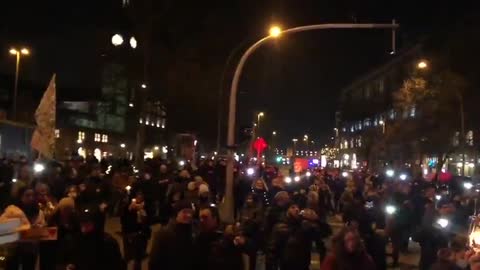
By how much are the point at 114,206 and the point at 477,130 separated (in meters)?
30.9

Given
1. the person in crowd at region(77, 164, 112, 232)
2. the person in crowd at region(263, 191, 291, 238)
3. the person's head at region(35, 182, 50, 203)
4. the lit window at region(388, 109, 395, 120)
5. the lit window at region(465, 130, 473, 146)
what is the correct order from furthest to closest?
the lit window at region(388, 109, 395, 120), the lit window at region(465, 130, 473, 146), the person in crowd at region(77, 164, 112, 232), the person in crowd at region(263, 191, 291, 238), the person's head at region(35, 182, 50, 203)

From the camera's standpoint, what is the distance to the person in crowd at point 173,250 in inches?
332

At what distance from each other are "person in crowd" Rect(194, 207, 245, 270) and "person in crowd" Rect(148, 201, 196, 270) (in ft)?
0.50

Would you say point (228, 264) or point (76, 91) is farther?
point (76, 91)

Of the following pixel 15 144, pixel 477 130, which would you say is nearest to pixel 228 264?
pixel 477 130

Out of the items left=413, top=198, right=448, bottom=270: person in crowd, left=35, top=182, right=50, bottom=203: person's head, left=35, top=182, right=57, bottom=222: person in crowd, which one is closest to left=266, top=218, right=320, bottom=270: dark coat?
left=413, top=198, right=448, bottom=270: person in crowd

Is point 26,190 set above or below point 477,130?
below

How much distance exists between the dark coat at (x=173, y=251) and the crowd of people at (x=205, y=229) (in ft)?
0.04

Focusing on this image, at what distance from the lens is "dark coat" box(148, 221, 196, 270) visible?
8.44m

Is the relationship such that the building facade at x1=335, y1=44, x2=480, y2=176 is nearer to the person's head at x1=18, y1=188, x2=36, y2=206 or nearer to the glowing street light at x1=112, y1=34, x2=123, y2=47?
the glowing street light at x1=112, y1=34, x2=123, y2=47

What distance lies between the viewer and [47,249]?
10.6 meters

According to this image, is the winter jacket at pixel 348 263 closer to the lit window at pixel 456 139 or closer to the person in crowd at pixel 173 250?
the person in crowd at pixel 173 250

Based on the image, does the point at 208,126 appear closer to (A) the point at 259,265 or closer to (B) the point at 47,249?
(A) the point at 259,265

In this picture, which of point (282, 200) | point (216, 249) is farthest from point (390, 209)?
point (216, 249)
